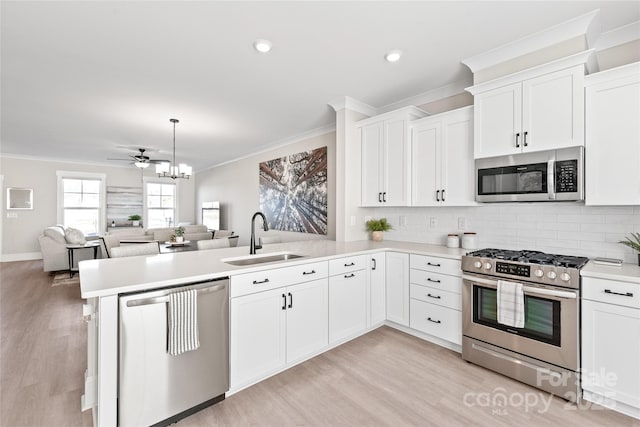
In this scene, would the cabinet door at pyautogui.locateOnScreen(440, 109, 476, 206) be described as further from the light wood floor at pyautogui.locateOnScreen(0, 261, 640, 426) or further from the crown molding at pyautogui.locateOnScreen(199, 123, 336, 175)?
the crown molding at pyautogui.locateOnScreen(199, 123, 336, 175)

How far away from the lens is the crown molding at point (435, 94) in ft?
10.4

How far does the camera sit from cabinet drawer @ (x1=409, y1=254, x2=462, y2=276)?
102 inches

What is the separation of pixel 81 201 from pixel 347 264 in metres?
8.58

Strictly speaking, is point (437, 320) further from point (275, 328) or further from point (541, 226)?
point (275, 328)

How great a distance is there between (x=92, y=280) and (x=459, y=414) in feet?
7.73

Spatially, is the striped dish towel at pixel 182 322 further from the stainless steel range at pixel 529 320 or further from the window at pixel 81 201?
the window at pixel 81 201

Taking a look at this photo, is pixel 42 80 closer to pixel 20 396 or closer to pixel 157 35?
pixel 157 35

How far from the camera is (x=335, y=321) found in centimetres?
267

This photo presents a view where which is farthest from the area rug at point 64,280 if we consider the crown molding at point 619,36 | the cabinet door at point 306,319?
the crown molding at point 619,36

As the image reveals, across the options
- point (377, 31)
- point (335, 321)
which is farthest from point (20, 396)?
point (377, 31)

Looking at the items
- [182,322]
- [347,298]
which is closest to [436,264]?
[347,298]

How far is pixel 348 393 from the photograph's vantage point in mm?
2066

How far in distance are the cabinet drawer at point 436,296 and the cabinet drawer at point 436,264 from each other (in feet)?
0.60

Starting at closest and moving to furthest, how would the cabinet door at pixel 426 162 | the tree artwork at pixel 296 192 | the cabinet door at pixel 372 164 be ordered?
the cabinet door at pixel 426 162 → the cabinet door at pixel 372 164 → the tree artwork at pixel 296 192
